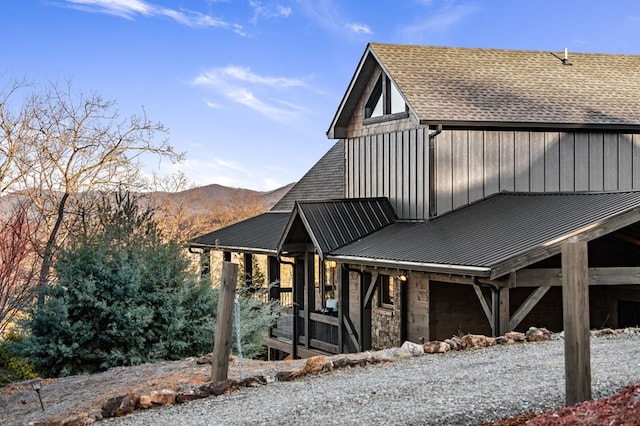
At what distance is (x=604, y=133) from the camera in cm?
2116

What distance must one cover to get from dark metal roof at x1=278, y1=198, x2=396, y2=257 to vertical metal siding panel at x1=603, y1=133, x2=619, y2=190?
222 inches

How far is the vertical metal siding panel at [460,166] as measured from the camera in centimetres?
2012

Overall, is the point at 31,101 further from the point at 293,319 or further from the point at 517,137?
the point at 517,137

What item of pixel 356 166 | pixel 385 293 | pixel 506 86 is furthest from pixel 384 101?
pixel 385 293

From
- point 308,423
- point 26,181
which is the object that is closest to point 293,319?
point 26,181

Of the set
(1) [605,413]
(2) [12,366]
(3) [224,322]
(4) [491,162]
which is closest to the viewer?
(1) [605,413]

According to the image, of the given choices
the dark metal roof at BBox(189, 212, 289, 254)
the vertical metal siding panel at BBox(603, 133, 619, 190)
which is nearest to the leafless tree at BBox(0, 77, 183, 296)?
the dark metal roof at BBox(189, 212, 289, 254)

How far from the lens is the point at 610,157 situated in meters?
21.3

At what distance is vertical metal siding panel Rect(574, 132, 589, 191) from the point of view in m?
21.0

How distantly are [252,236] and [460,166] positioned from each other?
341 inches

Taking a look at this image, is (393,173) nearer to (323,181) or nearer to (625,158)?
(625,158)

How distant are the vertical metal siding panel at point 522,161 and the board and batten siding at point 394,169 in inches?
98.4

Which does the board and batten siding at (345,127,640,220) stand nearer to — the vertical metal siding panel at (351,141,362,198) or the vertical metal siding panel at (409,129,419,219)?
the vertical metal siding panel at (409,129,419,219)

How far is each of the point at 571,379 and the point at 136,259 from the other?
9.87m
